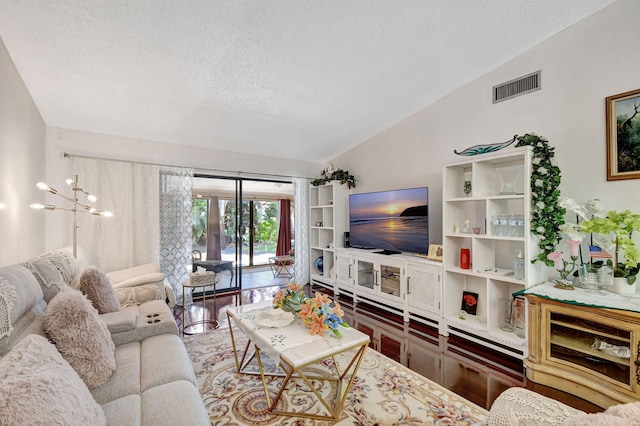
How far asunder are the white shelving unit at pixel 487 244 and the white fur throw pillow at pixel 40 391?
2.92 meters

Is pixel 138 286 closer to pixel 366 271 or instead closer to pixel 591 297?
pixel 366 271

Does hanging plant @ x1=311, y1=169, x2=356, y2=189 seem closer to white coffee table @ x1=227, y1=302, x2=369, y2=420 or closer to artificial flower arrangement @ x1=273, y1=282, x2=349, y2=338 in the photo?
artificial flower arrangement @ x1=273, y1=282, x2=349, y2=338

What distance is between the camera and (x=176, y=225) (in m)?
4.05

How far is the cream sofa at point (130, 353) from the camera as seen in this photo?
1.21 m

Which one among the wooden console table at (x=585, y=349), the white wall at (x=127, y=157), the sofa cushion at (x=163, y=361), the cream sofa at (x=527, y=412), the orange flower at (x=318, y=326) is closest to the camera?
the cream sofa at (x=527, y=412)

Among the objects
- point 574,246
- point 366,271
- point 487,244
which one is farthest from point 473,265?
point 366,271

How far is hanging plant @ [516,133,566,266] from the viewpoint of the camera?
7.52 feet

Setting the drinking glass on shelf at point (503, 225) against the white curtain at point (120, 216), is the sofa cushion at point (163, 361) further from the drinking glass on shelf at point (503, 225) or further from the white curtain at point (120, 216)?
the drinking glass on shelf at point (503, 225)

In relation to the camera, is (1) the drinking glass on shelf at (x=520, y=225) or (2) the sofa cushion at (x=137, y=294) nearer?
(1) the drinking glass on shelf at (x=520, y=225)

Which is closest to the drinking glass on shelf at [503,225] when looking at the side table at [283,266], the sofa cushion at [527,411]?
the sofa cushion at [527,411]

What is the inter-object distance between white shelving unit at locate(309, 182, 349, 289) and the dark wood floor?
1.25m

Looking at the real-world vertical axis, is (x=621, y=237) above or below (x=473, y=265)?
above

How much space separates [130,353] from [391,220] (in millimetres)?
3037

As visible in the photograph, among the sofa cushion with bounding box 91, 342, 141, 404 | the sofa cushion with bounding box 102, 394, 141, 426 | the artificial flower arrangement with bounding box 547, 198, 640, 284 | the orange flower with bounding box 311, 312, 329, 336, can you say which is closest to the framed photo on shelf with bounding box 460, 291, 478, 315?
the artificial flower arrangement with bounding box 547, 198, 640, 284
